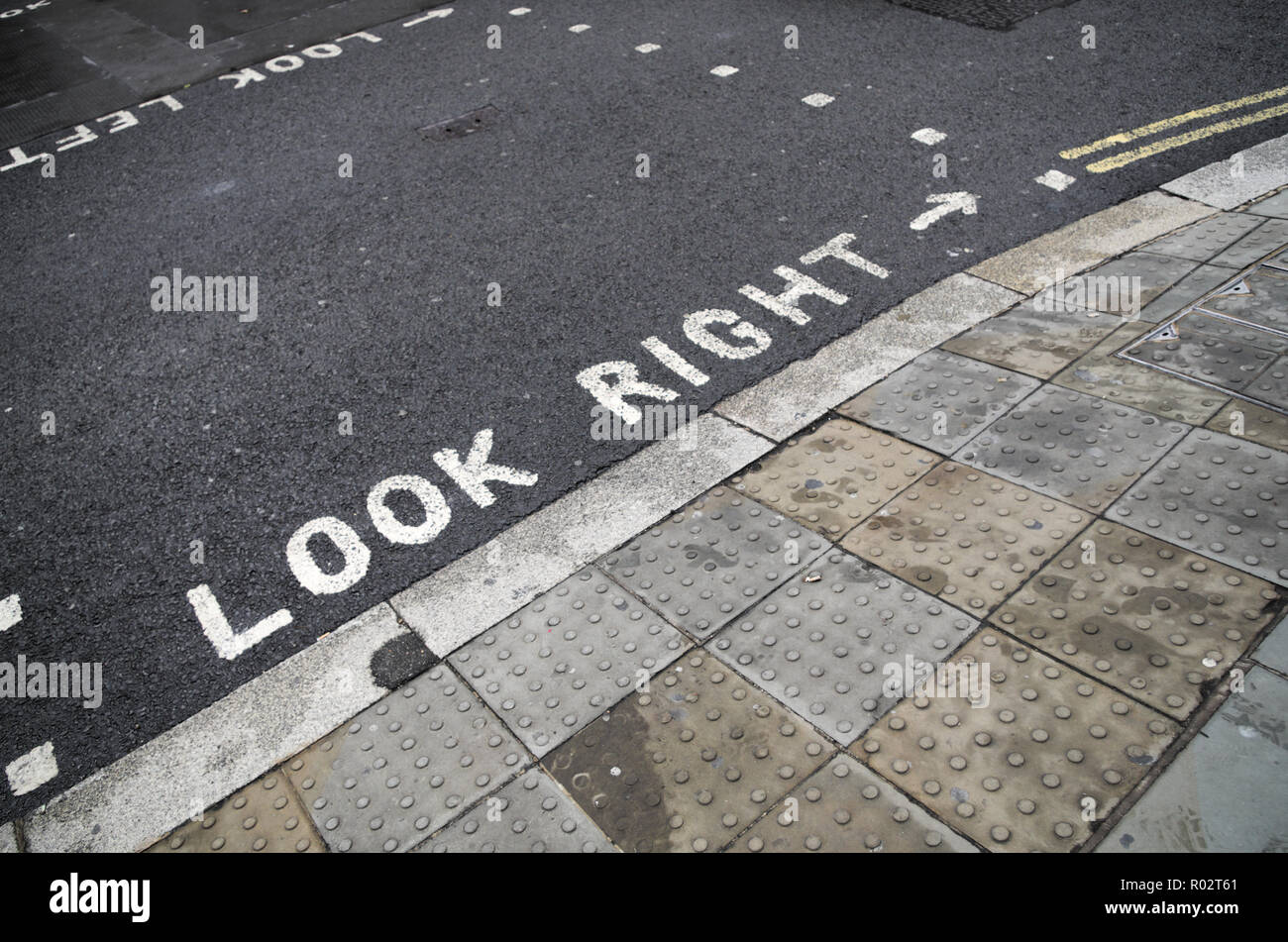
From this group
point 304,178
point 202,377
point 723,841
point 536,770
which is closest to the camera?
point 723,841

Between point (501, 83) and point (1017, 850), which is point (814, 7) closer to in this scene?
point (501, 83)

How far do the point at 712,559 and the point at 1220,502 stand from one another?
2.12 m

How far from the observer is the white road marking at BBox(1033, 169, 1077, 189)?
6.69m

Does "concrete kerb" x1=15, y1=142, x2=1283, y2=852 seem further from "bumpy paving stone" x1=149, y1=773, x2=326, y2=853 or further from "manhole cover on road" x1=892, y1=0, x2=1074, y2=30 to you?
"manhole cover on road" x1=892, y1=0, x2=1074, y2=30

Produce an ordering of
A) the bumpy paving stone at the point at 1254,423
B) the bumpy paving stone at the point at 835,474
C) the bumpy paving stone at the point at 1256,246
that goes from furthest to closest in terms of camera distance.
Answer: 1. the bumpy paving stone at the point at 1256,246
2. the bumpy paving stone at the point at 835,474
3. the bumpy paving stone at the point at 1254,423

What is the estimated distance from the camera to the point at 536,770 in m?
3.42

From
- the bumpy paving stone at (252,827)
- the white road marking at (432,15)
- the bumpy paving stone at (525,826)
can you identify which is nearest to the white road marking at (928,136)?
the bumpy paving stone at (525,826)

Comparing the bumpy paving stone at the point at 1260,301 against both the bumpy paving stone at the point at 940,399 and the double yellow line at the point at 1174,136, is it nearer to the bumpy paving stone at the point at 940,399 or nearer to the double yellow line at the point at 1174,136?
the bumpy paving stone at the point at 940,399

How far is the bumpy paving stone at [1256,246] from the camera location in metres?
5.36

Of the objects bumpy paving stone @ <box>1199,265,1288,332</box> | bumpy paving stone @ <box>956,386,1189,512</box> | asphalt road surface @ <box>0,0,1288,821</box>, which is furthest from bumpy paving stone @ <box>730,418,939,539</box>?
bumpy paving stone @ <box>1199,265,1288,332</box>

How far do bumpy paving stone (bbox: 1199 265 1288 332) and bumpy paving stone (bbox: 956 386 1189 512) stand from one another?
1022 mm

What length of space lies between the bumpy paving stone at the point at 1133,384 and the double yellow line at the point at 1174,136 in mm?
2550

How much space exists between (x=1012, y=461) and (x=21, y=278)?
7.31 m

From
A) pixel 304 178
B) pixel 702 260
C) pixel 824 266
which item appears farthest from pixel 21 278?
pixel 824 266
